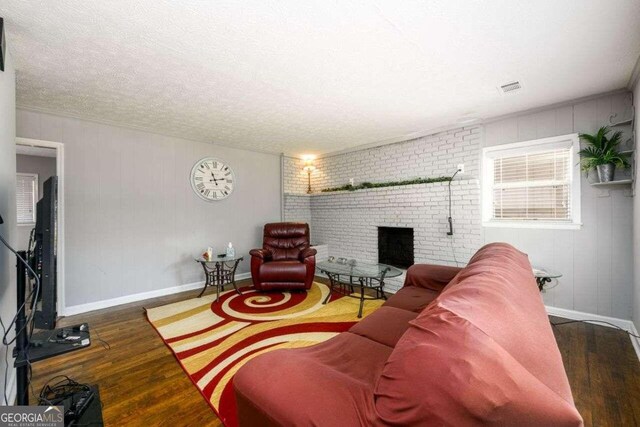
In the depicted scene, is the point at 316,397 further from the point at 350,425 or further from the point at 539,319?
the point at 539,319

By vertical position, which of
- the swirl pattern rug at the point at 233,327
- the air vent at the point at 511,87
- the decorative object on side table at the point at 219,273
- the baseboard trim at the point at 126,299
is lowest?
the swirl pattern rug at the point at 233,327

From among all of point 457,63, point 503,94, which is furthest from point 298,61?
point 503,94

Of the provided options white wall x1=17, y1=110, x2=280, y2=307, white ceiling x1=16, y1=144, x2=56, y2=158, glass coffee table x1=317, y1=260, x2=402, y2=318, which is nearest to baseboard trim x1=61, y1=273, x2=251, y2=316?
white wall x1=17, y1=110, x2=280, y2=307

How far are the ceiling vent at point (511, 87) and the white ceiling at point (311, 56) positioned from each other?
7 centimetres

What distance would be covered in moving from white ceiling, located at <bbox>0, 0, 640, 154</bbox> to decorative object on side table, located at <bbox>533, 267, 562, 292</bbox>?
6.10ft

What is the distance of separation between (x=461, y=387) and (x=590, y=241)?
3.42 metres

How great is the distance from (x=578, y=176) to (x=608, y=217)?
1.63 ft

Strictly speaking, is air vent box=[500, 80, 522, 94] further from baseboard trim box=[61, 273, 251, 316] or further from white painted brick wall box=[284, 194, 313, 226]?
baseboard trim box=[61, 273, 251, 316]

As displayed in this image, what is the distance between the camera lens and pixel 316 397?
0.93 meters

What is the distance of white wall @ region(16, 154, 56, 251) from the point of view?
5094mm

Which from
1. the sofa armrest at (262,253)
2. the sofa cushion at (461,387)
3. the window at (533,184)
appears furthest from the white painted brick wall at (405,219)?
the sofa cushion at (461,387)

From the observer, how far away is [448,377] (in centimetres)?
66

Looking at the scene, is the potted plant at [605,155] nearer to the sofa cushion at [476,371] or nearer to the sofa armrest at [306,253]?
the sofa cushion at [476,371]

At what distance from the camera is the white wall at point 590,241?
2.74m
